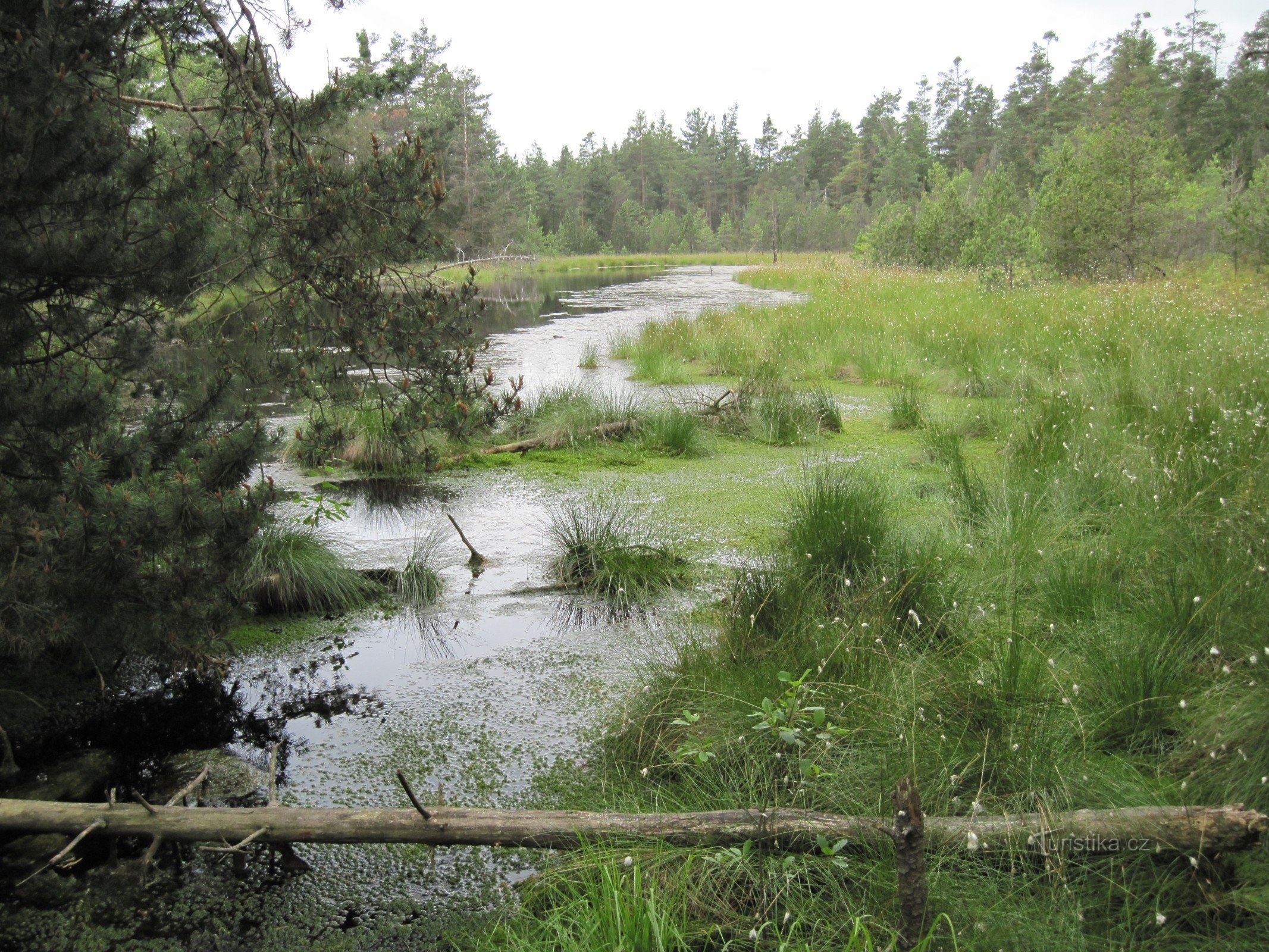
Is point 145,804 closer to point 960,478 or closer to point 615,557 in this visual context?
point 615,557

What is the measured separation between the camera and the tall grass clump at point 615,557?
5.02m

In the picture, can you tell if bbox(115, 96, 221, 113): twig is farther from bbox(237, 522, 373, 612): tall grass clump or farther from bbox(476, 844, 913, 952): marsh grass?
bbox(476, 844, 913, 952): marsh grass

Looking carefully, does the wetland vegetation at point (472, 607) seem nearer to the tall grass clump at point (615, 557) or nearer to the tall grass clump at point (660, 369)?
the tall grass clump at point (615, 557)

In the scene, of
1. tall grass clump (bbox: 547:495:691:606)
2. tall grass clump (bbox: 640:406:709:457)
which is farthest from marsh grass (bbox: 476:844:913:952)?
tall grass clump (bbox: 640:406:709:457)

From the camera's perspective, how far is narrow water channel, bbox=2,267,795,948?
275 centimetres

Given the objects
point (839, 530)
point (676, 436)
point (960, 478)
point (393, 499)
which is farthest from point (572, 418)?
point (839, 530)

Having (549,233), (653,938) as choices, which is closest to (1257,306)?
(653,938)

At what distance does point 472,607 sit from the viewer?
5.06m

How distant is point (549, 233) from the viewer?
6888 centimetres

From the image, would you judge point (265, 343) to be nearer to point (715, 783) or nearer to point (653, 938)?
point (715, 783)

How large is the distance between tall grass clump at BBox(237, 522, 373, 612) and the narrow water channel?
0.23m

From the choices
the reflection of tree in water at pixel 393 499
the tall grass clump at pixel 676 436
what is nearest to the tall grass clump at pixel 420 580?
the reflection of tree in water at pixel 393 499

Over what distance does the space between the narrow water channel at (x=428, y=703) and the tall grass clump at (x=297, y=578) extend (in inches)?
9.1

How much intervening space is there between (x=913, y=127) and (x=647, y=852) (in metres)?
75.7
